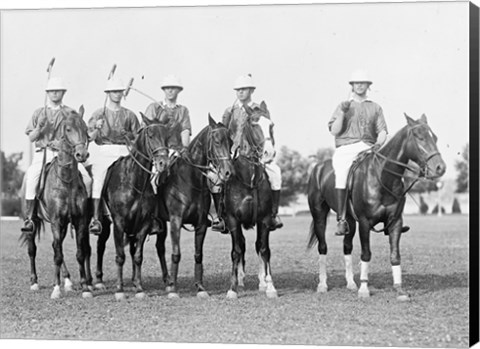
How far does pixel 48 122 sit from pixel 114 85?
122 cm

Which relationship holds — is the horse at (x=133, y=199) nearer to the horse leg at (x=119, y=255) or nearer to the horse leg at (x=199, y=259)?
the horse leg at (x=119, y=255)

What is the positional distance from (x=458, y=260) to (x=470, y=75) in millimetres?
7404

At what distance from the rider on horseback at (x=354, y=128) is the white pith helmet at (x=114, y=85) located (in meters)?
3.48

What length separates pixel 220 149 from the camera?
13141 mm

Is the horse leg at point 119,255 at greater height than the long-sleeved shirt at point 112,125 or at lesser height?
lesser

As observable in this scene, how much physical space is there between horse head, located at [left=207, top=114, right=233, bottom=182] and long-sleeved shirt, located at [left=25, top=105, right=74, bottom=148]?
2636 mm

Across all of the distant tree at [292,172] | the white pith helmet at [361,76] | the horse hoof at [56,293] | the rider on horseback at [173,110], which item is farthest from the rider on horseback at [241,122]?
the distant tree at [292,172]

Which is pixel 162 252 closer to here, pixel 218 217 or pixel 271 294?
pixel 218 217

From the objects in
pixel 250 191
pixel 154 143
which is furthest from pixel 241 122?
pixel 154 143

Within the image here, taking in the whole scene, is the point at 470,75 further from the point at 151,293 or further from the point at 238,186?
the point at 151,293

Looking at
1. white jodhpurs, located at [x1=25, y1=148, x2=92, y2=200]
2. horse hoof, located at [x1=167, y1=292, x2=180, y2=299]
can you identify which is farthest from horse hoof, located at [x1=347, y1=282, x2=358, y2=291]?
white jodhpurs, located at [x1=25, y1=148, x2=92, y2=200]

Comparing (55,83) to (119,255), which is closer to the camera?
(119,255)

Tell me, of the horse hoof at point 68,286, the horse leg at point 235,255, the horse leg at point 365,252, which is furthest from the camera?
the horse hoof at point 68,286

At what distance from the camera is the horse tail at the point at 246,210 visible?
13.7 meters
